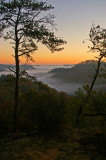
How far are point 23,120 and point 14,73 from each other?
3.64 m

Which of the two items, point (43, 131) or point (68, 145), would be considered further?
point (43, 131)

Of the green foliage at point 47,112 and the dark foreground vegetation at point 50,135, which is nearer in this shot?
the dark foreground vegetation at point 50,135

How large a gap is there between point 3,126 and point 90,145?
20.8ft

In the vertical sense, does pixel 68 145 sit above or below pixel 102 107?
below

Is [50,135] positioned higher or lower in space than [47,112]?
lower

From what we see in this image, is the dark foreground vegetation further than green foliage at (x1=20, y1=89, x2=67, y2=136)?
No

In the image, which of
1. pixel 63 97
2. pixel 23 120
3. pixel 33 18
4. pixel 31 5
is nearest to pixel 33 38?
pixel 33 18

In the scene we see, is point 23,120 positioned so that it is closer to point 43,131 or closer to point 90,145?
point 43,131

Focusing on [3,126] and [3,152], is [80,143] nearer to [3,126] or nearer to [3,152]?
[3,152]

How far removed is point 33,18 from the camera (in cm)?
1194

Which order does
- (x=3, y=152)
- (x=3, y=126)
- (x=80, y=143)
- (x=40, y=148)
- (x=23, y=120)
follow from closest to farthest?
(x=3, y=152), (x=40, y=148), (x=80, y=143), (x=3, y=126), (x=23, y=120)

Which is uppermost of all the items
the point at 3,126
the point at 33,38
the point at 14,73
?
the point at 33,38

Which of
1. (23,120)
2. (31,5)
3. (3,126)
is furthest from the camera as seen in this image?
(23,120)

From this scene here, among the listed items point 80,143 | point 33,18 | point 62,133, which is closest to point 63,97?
point 62,133
